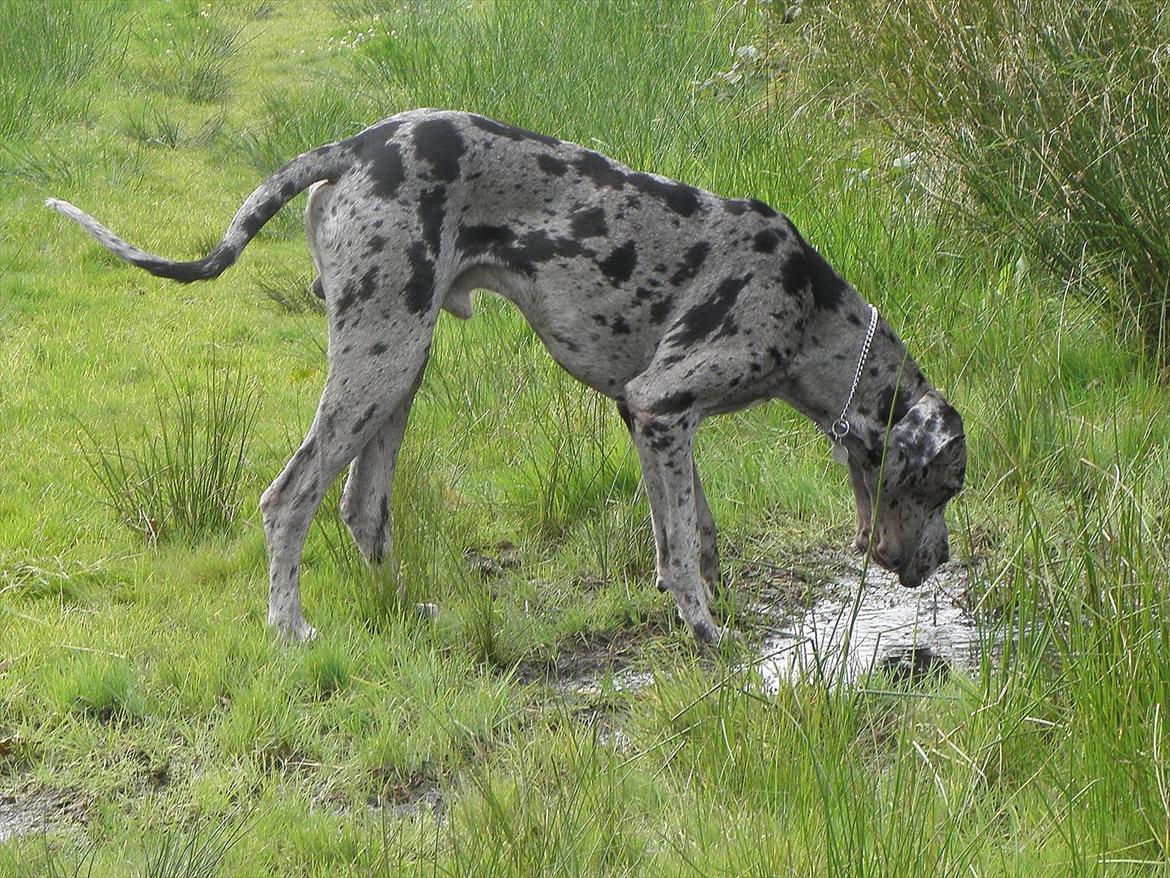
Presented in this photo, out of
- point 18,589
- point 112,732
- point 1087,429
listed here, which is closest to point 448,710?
point 112,732

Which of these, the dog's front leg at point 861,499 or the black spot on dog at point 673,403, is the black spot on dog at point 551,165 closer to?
the black spot on dog at point 673,403

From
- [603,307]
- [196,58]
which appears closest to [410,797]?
[603,307]

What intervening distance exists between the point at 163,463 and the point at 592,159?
217cm

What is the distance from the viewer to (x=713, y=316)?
4727 millimetres

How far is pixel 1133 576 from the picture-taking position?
3.28 m

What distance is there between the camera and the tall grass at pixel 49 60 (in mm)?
10922

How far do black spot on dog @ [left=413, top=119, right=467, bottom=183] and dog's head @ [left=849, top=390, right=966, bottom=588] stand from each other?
161cm

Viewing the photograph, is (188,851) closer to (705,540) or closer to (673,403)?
(673,403)

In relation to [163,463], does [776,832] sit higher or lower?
higher

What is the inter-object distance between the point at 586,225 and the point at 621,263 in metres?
0.17

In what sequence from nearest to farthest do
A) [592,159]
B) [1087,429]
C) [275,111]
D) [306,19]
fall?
[592,159], [1087,429], [275,111], [306,19]

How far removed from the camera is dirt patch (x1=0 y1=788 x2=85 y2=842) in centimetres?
358

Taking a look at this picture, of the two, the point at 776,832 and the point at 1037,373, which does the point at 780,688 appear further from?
the point at 1037,373

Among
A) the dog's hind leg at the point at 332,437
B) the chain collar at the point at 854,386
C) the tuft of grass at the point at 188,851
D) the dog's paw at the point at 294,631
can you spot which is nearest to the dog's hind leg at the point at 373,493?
the dog's hind leg at the point at 332,437
